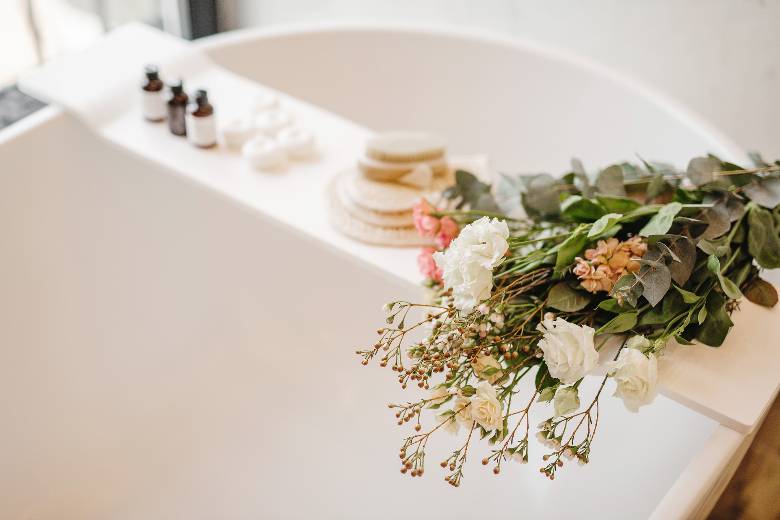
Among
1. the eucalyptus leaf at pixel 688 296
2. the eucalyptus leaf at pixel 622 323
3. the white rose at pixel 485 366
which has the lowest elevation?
the white rose at pixel 485 366

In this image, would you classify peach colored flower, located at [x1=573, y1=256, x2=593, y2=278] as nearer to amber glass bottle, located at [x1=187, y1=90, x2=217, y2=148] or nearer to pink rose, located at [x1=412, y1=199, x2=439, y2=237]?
pink rose, located at [x1=412, y1=199, x2=439, y2=237]

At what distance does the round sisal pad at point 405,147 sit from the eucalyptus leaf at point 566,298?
475 mm

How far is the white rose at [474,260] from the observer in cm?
97

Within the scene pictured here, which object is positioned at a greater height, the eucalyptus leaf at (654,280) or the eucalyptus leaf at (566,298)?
the eucalyptus leaf at (654,280)

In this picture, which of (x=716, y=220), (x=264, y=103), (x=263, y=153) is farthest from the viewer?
(x=264, y=103)

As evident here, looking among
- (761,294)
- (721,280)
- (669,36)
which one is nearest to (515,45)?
(669,36)

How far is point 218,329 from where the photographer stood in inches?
73.7

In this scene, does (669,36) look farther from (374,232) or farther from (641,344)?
(641,344)

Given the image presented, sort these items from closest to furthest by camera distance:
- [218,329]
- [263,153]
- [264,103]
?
[263,153], [264,103], [218,329]

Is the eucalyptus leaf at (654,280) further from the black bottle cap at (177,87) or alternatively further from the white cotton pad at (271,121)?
the black bottle cap at (177,87)

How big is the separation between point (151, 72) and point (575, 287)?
3.14ft

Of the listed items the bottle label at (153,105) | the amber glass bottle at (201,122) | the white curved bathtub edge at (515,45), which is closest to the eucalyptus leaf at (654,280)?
the white curved bathtub edge at (515,45)

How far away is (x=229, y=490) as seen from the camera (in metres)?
1.66

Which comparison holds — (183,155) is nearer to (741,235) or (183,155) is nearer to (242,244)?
(242,244)
